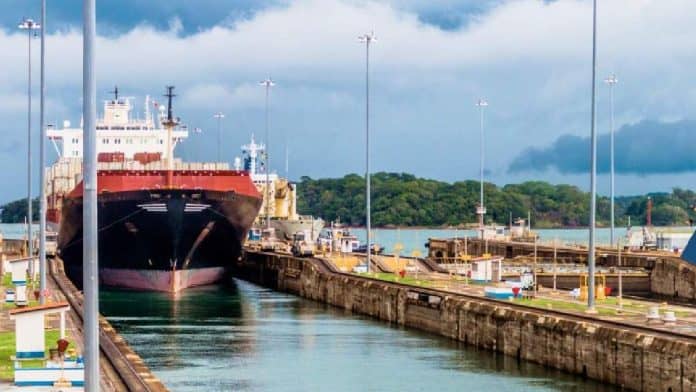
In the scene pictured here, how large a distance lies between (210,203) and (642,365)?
1814 inches

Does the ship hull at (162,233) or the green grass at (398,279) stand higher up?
the ship hull at (162,233)

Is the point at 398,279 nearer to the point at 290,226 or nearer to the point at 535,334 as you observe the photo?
the point at 535,334

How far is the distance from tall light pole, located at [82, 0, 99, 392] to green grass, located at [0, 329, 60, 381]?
11.3 metres

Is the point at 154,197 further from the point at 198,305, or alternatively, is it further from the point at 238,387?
the point at 238,387

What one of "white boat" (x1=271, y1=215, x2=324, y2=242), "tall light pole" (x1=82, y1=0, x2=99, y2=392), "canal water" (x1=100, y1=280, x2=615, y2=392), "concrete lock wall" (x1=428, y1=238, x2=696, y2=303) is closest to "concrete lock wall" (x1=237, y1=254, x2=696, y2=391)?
"canal water" (x1=100, y1=280, x2=615, y2=392)

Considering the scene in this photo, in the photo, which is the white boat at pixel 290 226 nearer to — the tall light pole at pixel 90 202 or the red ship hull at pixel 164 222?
the red ship hull at pixel 164 222

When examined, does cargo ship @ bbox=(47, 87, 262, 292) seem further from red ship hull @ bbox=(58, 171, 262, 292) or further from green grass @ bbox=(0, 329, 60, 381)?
green grass @ bbox=(0, 329, 60, 381)

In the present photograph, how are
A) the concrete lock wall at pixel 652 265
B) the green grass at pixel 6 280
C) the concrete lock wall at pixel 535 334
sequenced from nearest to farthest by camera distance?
the concrete lock wall at pixel 535 334 < the green grass at pixel 6 280 < the concrete lock wall at pixel 652 265

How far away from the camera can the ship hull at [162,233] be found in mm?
76188

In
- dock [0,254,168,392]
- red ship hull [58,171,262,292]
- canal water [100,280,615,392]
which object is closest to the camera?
dock [0,254,168,392]

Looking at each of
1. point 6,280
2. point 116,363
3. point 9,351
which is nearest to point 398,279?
point 6,280

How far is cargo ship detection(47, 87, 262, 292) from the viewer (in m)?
76.4

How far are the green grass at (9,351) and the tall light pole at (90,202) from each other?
11.3 meters

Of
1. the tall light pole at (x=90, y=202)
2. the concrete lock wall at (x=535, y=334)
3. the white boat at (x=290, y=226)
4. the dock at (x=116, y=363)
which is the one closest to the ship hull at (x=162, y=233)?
the concrete lock wall at (x=535, y=334)
